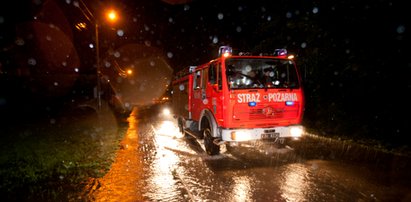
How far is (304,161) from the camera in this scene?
7395mm

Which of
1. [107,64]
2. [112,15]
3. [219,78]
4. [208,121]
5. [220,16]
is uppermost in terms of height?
[107,64]

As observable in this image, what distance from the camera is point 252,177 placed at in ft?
20.4

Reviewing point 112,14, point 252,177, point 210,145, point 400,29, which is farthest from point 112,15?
point 400,29

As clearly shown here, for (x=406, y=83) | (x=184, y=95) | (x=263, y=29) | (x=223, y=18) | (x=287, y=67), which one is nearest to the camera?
(x=287, y=67)

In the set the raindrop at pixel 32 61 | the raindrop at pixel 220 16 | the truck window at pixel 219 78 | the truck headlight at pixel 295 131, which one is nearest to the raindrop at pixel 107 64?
the raindrop at pixel 32 61

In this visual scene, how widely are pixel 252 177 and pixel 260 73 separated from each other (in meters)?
2.81

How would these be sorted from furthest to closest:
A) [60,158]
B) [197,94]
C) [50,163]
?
[197,94]
[60,158]
[50,163]

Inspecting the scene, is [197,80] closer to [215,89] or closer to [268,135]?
[215,89]

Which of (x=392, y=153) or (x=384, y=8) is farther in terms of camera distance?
(x=384, y=8)

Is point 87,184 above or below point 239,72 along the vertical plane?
below

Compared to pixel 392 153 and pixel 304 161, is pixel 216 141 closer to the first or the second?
pixel 304 161

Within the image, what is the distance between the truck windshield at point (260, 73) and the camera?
739 cm

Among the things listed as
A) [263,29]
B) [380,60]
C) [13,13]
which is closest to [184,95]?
[263,29]

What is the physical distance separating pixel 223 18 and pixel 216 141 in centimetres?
1155
